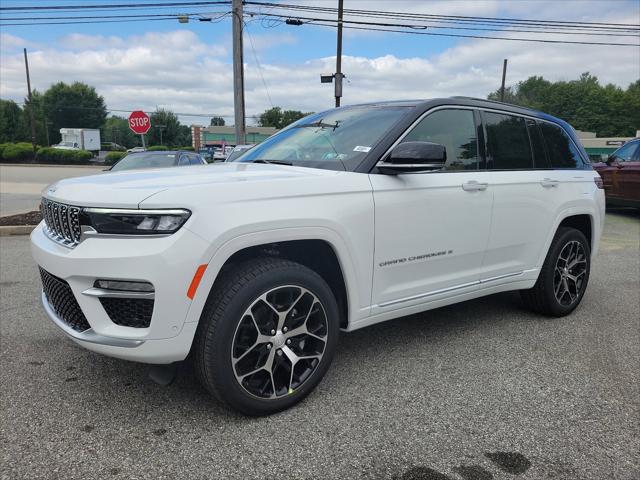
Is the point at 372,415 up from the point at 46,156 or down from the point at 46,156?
up

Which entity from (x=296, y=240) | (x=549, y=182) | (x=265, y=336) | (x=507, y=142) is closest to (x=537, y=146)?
(x=549, y=182)

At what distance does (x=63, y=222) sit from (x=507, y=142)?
3248mm

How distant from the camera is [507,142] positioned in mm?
4039

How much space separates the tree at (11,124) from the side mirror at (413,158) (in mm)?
81486

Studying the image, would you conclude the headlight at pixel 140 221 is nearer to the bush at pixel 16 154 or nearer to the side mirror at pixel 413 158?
the side mirror at pixel 413 158

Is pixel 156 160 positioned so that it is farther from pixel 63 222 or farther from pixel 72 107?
pixel 72 107

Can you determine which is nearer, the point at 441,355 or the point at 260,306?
the point at 260,306

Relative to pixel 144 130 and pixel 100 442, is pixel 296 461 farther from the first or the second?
pixel 144 130

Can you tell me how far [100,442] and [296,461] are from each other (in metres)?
0.99

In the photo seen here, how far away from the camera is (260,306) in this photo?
2.65m

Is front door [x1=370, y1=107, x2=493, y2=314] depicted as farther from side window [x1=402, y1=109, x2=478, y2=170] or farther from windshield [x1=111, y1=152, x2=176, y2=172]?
windshield [x1=111, y1=152, x2=176, y2=172]

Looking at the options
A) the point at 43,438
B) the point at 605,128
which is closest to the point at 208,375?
the point at 43,438

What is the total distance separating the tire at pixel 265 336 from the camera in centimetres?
252

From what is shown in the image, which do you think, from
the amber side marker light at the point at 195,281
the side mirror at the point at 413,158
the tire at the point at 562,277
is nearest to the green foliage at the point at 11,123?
the tire at the point at 562,277
